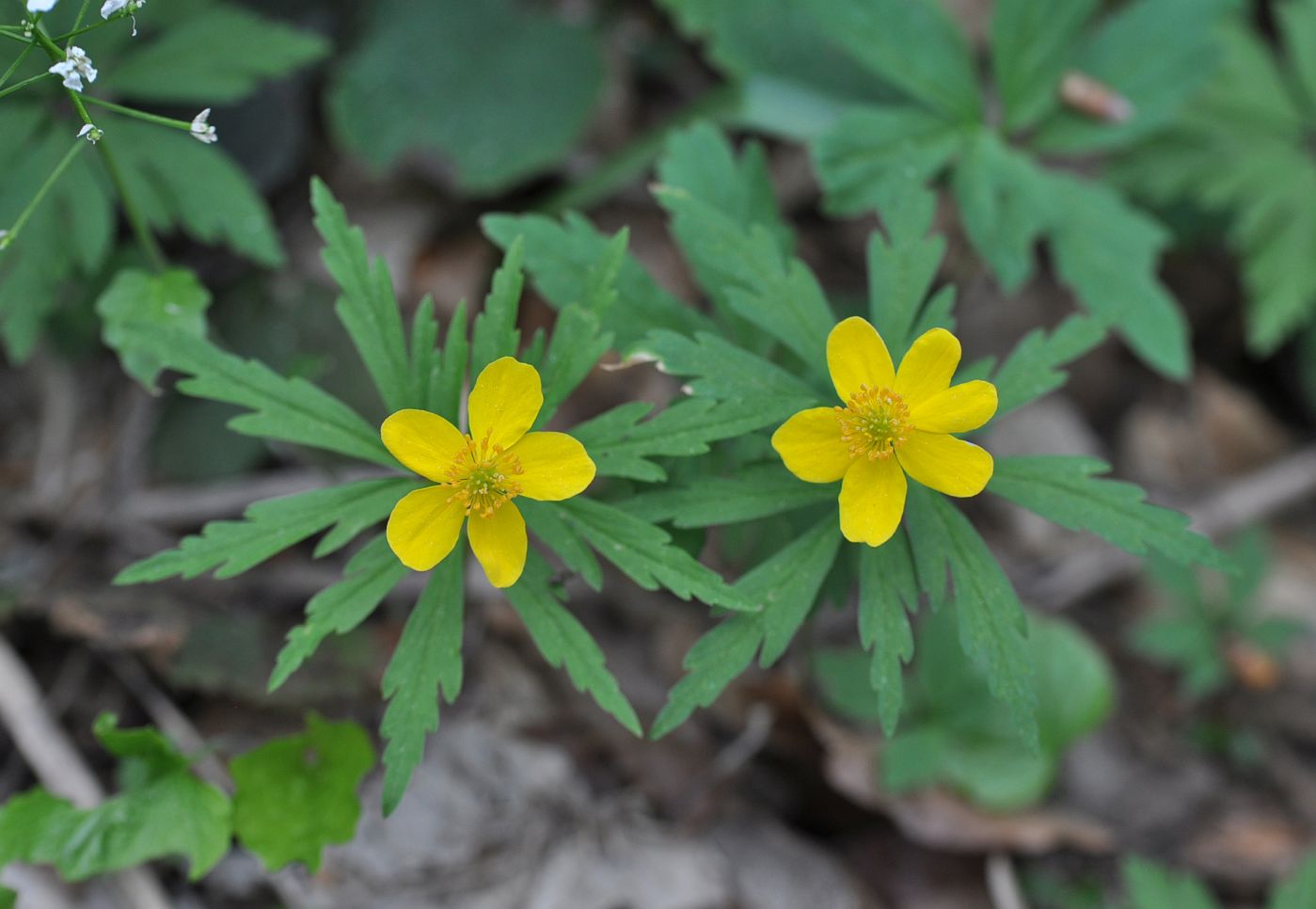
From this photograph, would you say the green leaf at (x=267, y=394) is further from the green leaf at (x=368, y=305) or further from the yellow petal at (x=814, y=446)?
the yellow petal at (x=814, y=446)

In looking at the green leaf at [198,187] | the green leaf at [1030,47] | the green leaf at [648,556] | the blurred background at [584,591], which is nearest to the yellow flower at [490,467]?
the green leaf at [648,556]

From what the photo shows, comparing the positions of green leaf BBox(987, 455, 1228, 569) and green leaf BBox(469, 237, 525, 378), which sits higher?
green leaf BBox(469, 237, 525, 378)

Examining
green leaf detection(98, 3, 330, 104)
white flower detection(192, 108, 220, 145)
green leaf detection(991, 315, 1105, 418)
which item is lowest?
green leaf detection(991, 315, 1105, 418)

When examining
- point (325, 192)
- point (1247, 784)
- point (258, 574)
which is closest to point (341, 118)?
point (258, 574)

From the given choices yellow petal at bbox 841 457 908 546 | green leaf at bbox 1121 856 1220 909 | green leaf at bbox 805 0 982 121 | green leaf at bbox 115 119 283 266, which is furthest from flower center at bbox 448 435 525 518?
green leaf at bbox 1121 856 1220 909

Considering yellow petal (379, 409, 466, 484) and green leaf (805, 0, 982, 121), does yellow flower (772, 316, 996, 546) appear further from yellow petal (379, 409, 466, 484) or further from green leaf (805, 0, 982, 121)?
green leaf (805, 0, 982, 121)

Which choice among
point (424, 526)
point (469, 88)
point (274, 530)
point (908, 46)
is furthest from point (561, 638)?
point (469, 88)

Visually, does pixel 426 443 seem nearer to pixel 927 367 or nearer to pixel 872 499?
pixel 872 499
